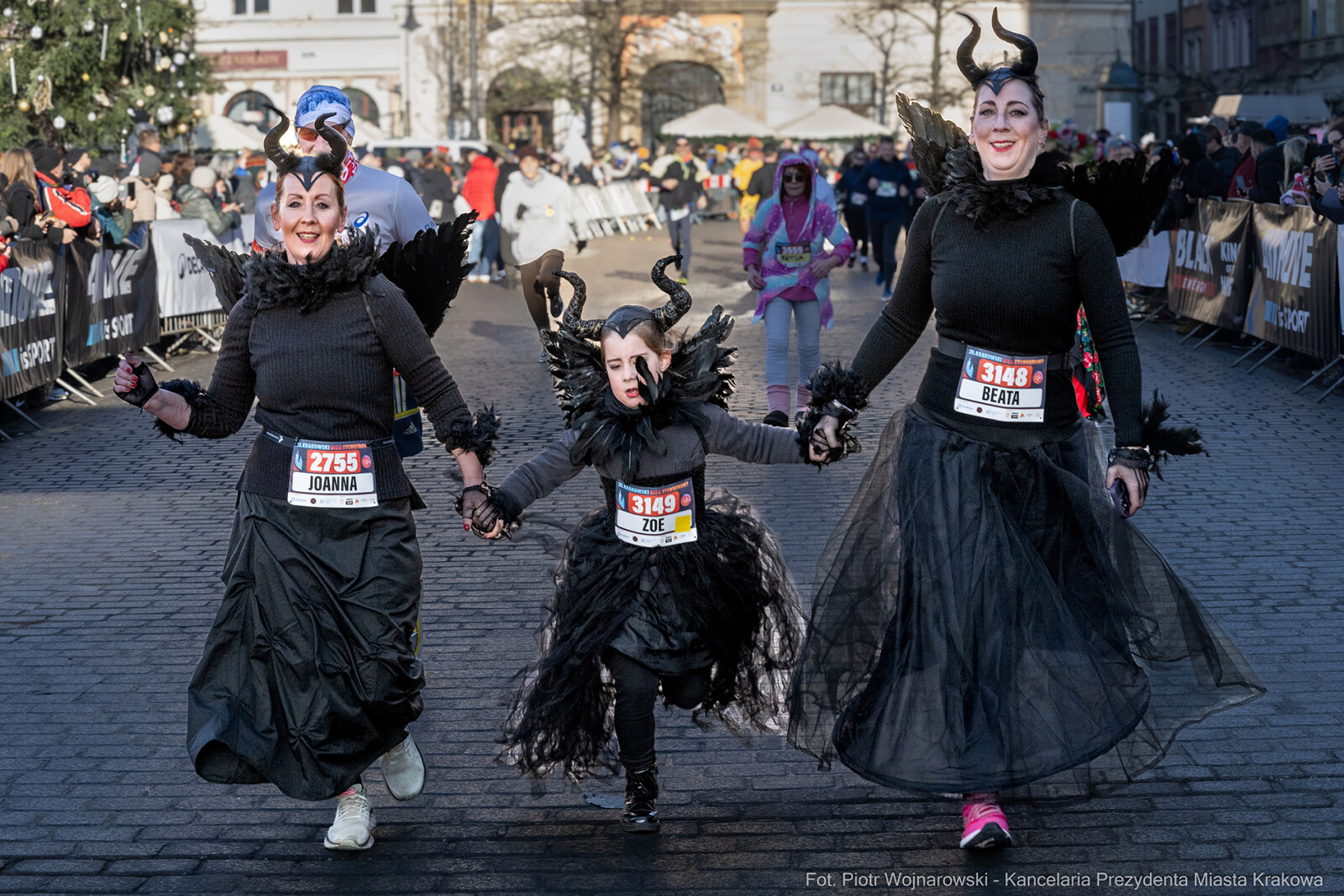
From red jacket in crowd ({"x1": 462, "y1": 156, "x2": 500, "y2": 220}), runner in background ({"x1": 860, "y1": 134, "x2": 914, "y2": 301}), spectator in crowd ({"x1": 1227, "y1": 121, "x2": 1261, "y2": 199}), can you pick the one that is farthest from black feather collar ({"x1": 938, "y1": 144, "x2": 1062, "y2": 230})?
red jacket in crowd ({"x1": 462, "y1": 156, "x2": 500, "y2": 220})

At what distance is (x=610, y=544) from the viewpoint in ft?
13.8

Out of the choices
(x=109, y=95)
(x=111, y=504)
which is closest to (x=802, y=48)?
(x=109, y=95)

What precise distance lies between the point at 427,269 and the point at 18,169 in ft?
29.6

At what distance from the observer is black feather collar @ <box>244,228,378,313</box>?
402 centimetres

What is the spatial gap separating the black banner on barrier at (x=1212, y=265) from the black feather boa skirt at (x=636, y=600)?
34.4 ft

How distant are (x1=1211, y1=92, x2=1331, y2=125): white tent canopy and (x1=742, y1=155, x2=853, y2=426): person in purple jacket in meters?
26.4

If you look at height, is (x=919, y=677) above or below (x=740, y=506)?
below

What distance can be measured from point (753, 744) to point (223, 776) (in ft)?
5.76

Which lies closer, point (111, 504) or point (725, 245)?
point (111, 504)

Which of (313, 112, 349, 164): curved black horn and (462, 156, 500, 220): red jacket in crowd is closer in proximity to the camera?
(313, 112, 349, 164): curved black horn

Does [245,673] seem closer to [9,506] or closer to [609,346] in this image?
[609,346]

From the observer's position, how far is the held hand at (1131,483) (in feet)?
13.2

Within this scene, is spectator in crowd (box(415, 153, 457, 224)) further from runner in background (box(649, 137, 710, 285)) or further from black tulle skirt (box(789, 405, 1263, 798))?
black tulle skirt (box(789, 405, 1263, 798))

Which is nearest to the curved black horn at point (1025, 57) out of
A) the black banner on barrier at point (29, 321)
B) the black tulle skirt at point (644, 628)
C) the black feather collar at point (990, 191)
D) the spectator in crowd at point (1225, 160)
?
the black feather collar at point (990, 191)
